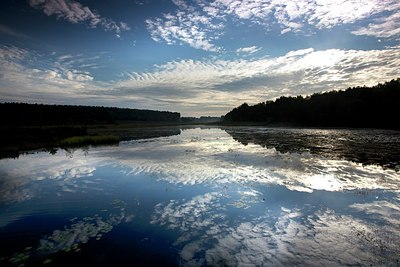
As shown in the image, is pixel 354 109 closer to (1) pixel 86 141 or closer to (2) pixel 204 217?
(1) pixel 86 141

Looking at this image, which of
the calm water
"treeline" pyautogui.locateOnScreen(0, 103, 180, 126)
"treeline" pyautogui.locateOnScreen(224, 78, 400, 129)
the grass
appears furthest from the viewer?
"treeline" pyautogui.locateOnScreen(0, 103, 180, 126)

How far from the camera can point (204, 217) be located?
453 inches

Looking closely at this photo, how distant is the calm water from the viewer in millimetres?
8273

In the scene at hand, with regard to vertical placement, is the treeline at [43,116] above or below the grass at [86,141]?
above

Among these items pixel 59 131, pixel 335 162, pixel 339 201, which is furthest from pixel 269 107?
pixel 339 201

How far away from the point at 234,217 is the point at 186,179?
7.39 m

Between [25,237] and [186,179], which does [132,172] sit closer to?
[186,179]

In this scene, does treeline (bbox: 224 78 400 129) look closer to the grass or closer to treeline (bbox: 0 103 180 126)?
the grass

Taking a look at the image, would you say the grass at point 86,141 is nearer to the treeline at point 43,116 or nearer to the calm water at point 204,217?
the calm water at point 204,217

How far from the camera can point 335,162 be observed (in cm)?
2378

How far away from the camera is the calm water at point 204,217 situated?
27.1 ft

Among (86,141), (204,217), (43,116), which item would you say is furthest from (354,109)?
(43,116)

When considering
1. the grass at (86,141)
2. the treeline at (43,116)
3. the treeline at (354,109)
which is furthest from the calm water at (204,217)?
the treeline at (43,116)

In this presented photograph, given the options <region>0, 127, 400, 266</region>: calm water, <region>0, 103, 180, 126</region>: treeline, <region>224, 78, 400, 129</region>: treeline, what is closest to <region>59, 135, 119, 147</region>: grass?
<region>0, 127, 400, 266</region>: calm water
